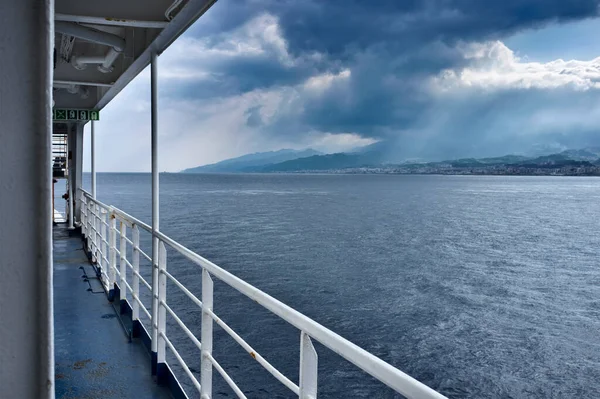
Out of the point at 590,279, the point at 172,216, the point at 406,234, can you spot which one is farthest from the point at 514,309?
the point at 172,216

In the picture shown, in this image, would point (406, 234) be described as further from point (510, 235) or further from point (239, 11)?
point (239, 11)

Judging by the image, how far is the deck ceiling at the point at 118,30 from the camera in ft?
8.63

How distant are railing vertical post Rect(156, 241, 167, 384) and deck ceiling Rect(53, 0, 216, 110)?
1.20 m

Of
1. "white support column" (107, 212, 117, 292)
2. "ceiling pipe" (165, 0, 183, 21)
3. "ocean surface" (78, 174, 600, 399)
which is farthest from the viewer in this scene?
"ocean surface" (78, 174, 600, 399)

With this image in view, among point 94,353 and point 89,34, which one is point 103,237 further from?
point 89,34

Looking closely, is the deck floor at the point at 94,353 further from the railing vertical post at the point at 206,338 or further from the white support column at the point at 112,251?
the railing vertical post at the point at 206,338

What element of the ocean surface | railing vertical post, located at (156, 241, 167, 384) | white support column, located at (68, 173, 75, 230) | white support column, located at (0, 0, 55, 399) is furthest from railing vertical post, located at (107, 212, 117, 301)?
the ocean surface

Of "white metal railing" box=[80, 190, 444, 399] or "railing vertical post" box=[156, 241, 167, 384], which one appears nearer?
"white metal railing" box=[80, 190, 444, 399]

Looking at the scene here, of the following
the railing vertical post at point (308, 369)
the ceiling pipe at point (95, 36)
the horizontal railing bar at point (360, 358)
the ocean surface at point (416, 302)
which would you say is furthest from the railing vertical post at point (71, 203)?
the railing vertical post at point (308, 369)

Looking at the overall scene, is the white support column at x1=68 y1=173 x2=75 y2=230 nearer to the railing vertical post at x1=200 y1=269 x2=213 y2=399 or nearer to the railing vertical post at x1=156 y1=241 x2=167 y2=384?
the railing vertical post at x1=156 y1=241 x2=167 y2=384

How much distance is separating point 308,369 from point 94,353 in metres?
2.76

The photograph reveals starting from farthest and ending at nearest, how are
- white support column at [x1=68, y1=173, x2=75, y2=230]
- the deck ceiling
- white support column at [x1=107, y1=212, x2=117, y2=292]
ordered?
white support column at [x1=68, y1=173, x2=75, y2=230] < white support column at [x1=107, y1=212, x2=117, y2=292] < the deck ceiling

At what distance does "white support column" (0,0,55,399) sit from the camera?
0.77m

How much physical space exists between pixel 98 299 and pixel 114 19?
2.97 m
